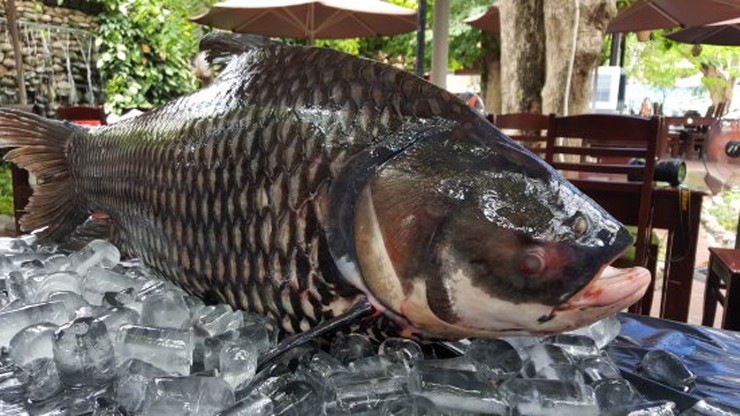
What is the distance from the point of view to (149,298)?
3.31 feet

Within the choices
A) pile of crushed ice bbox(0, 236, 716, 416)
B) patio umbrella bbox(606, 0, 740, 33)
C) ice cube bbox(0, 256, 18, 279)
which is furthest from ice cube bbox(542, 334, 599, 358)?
patio umbrella bbox(606, 0, 740, 33)

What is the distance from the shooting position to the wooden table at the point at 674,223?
2748 mm

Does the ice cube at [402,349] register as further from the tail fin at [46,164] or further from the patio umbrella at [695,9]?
the patio umbrella at [695,9]

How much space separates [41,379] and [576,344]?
0.86 meters

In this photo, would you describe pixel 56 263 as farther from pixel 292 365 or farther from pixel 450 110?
pixel 450 110

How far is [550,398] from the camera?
790 mm

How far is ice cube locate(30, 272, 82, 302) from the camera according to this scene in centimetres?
111

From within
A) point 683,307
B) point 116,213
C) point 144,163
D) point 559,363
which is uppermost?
point 144,163

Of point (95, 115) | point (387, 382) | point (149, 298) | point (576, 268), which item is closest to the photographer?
point (576, 268)

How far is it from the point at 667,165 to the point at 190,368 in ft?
9.25

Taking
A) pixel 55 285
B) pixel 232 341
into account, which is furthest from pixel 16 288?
pixel 232 341

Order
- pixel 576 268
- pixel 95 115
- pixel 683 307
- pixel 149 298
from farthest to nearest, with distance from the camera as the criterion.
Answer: pixel 95 115
pixel 683 307
pixel 149 298
pixel 576 268

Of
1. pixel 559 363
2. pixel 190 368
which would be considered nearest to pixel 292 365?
pixel 190 368

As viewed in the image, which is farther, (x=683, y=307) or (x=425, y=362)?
(x=683, y=307)
